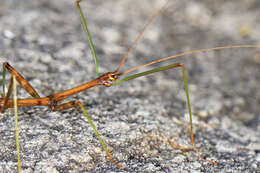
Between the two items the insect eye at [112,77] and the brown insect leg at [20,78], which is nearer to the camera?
the brown insect leg at [20,78]

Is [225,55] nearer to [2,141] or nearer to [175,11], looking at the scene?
[175,11]

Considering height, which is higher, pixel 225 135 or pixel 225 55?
pixel 225 55

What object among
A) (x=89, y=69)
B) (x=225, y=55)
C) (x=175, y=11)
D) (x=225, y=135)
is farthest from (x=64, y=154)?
(x=175, y=11)

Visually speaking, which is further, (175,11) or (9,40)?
(175,11)

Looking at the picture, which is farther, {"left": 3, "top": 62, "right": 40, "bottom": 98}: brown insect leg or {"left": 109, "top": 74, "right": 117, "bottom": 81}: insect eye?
{"left": 109, "top": 74, "right": 117, "bottom": 81}: insect eye

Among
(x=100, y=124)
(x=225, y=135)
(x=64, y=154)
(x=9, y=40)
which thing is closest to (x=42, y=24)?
(x=9, y=40)

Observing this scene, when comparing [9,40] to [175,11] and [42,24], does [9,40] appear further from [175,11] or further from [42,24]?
[175,11]

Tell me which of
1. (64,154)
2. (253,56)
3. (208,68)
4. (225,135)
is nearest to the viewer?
(64,154)

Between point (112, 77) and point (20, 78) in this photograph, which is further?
point (112, 77)

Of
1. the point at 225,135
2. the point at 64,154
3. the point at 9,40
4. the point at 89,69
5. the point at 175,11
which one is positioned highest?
the point at 175,11

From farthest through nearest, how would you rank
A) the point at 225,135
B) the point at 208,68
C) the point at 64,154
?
the point at 208,68 < the point at 225,135 < the point at 64,154
